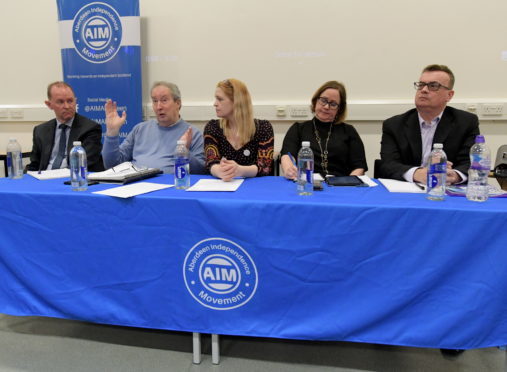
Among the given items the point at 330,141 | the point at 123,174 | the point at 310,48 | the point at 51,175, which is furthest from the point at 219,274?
the point at 310,48

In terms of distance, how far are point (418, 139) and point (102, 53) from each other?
294 centimetres

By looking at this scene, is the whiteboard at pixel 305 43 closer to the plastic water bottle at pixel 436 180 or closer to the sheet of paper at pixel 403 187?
the sheet of paper at pixel 403 187

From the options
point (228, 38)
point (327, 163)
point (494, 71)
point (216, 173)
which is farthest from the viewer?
point (228, 38)

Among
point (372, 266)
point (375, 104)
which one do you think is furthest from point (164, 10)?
point (372, 266)

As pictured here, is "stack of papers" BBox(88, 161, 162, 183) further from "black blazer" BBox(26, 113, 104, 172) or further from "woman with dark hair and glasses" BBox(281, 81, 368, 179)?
"woman with dark hair and glasses" BBox(281, 81, 368, 179)

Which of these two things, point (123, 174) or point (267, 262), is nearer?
point (267, 262)

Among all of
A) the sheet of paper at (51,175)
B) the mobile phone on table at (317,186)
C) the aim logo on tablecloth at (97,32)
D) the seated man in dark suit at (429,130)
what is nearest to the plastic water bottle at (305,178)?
the mobile phone on table at (317,186)

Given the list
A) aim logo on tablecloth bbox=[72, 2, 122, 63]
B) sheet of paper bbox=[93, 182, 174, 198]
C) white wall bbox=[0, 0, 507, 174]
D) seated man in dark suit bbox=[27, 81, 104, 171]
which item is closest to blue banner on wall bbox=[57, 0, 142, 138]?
aim logo on tablecloth bbox=[72, 2, 122, 63]

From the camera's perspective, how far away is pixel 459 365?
64.3 inches

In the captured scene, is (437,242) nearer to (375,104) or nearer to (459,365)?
(459,365)

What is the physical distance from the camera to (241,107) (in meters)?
2.25

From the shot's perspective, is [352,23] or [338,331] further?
[352,23]

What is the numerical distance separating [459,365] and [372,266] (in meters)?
0.69

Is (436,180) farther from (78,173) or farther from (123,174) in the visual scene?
(78,173)
